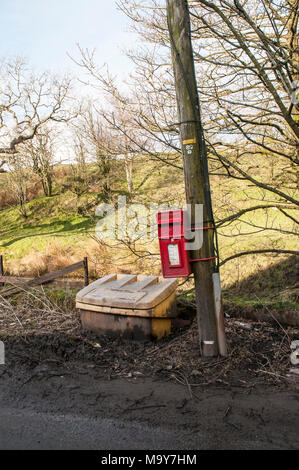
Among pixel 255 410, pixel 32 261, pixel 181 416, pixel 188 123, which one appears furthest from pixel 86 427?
pixel 32 261

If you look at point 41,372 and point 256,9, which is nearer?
point 41,372

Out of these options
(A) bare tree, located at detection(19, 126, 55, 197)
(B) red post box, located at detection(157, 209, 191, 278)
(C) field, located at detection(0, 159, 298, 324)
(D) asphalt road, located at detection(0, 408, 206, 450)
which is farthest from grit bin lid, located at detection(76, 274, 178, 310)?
Answer: (A) bare tree, located at detection(19, 126, 55, 197)

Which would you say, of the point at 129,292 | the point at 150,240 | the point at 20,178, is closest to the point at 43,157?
the point at 20,178

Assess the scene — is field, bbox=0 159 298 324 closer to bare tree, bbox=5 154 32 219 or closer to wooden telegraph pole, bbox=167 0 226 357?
bare tree, bbox=5 154 32 219

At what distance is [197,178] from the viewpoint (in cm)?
398

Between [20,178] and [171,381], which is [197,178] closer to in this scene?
[171,381]

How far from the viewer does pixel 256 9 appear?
5555 mm

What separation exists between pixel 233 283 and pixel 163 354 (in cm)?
505

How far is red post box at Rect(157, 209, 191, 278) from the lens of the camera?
3854 mm

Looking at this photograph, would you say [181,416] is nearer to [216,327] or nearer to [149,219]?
[216,327]

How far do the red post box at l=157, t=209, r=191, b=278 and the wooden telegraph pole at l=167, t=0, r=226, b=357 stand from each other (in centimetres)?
18

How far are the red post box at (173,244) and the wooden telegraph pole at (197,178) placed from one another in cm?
18

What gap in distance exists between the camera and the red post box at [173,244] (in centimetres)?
385

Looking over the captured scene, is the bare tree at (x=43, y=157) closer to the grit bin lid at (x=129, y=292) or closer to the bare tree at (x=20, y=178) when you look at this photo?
the bare tree at (x=20, y=178)
